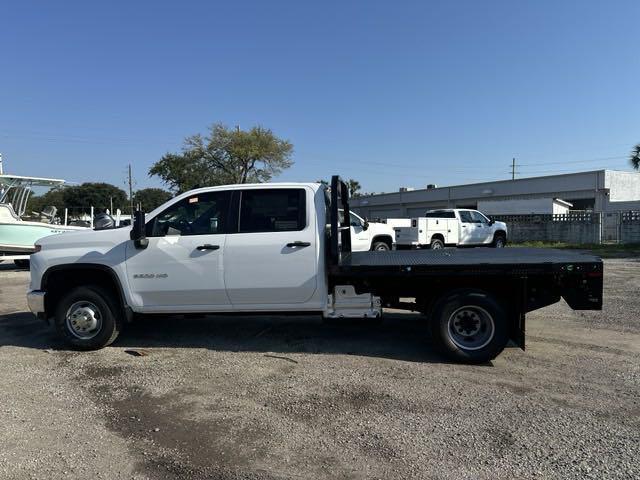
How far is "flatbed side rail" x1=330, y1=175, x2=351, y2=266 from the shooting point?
5969 millimetres

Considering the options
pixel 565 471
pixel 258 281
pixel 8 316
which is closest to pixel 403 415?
pixel 565 471

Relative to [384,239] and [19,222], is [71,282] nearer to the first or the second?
[19,222]

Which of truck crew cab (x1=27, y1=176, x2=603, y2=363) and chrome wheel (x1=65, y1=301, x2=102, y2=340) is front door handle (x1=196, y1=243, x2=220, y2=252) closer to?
truck crew cab (x1=27, y1=176, x2=603, y2=363)

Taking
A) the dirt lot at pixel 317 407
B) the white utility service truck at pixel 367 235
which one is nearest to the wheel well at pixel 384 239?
the white utility service truck at pixel 367 235

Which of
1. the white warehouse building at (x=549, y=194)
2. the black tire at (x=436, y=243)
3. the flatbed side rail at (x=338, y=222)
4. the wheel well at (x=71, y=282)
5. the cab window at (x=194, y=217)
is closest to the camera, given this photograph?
the flatbed side rail at (x=338, y=222)

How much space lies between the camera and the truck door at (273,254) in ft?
19.8

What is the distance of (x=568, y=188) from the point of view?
44469 millimetres

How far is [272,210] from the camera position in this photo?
6219 mm

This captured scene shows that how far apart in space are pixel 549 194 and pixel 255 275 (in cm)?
4593

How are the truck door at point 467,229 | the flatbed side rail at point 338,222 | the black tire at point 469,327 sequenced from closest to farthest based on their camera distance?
the black tire at point 469,327, the flatbed side rail at point 338,222, the truck door at point 467,229

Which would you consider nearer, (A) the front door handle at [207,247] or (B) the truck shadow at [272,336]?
(A) the front door handle at [207,247]

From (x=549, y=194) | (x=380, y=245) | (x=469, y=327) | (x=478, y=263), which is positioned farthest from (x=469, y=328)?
(x=549, y=194)

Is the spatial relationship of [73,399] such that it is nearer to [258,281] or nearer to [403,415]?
[258,281]

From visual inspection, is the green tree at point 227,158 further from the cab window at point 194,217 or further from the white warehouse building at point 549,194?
the cab window at point 194,217
